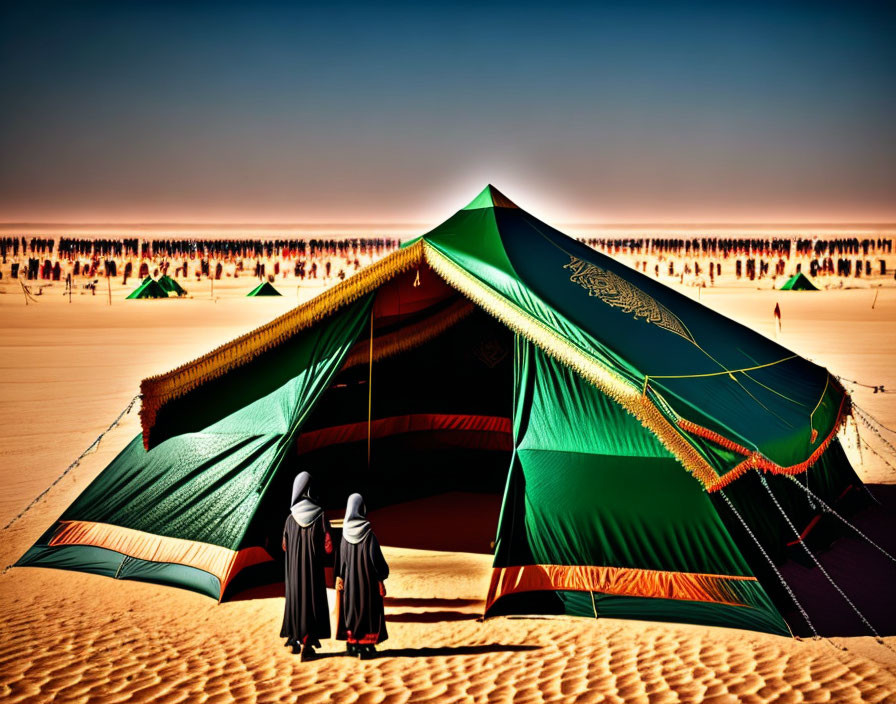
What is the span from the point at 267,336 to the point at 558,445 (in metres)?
2.71

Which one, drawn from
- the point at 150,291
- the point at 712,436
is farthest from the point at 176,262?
the point at 712,436

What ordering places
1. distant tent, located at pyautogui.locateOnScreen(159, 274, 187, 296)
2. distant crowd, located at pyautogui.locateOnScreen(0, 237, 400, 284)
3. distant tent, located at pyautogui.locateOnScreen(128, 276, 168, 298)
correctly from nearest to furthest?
1. distant tent, located at pyautogui.locateOnScreen(128, 276, 168, 298)
2. distant tent, located at pyautogui.locateOnScreen(159, 274, 187, 296)
3. distant crowd, located at pyautogui.locateOnScreen(0, 237, 400, 284)

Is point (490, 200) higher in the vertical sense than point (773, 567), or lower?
higher

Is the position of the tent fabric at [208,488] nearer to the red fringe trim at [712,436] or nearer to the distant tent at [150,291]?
the red fringe trim at [712,436]

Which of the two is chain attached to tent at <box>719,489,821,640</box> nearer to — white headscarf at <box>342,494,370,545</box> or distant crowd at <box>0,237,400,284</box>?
white headscarf at <box>342,494,370,545</box>

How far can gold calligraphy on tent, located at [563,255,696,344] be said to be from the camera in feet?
26.1

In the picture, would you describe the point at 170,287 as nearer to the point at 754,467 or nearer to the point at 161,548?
the point at 161,548

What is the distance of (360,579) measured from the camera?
5.71 meters

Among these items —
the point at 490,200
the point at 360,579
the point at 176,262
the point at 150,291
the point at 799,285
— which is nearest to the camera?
the point at 360,579

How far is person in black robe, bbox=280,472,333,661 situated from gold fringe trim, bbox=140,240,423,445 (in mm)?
1964

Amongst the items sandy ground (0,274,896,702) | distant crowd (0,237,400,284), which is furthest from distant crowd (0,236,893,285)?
sandy ground (0,274,896,702)

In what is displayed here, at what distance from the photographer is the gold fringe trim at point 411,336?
9.30m

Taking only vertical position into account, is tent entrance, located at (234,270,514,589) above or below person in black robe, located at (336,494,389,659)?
above

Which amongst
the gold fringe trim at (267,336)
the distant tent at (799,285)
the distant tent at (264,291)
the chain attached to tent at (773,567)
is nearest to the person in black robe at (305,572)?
the gold fringe trim at (267,336)
